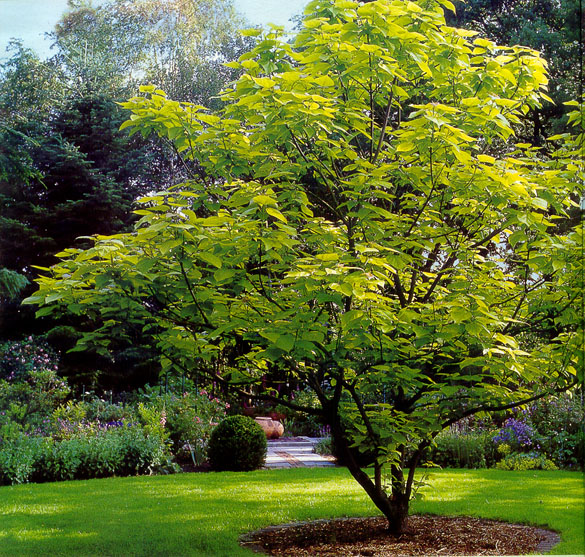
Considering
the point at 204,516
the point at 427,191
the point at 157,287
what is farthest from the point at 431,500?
the point at 157,287

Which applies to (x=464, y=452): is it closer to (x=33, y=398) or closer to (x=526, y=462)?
(x=526, y=462)

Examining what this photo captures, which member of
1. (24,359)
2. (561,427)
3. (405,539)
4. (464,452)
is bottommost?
(405,539)

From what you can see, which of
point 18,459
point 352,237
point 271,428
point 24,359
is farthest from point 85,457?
point 352,237

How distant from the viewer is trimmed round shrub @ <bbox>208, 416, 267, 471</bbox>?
6766 mm

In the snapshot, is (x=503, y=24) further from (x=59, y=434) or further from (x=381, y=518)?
(x=59, y=434)

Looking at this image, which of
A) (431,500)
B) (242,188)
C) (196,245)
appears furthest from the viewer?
(431,500)

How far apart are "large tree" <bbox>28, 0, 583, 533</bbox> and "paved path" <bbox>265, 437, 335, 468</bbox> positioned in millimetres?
3593

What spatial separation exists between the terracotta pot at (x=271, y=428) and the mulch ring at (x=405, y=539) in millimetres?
4931

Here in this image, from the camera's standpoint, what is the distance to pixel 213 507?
16.2ft

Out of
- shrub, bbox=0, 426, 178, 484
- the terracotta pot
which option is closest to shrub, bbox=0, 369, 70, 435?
shrub, bbox=0, 426, 178, 484

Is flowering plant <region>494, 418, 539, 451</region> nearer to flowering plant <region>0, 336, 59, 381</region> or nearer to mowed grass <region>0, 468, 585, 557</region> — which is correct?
mowed grass <region>0, 468, 585, 557</region>

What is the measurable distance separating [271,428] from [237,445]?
8.89 feet

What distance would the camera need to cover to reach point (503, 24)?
762 cm

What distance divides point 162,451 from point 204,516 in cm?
236
